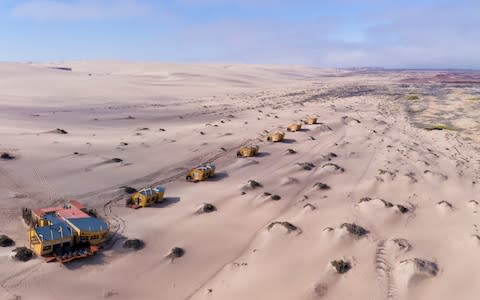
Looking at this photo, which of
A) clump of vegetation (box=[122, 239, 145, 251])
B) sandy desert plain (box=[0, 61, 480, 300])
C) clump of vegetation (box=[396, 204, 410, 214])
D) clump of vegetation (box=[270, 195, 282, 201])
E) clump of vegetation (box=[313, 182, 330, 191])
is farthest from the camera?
clump of vegetation (box=[313, 182, 330, 191])

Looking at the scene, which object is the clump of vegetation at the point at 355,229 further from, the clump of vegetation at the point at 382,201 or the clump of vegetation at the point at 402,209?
the clump of vegetation at the point at 402,209

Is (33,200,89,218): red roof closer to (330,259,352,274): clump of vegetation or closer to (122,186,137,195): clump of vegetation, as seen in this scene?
(122,186,137,195): clump of vegetation

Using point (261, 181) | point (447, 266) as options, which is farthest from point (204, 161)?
point (447, 266)

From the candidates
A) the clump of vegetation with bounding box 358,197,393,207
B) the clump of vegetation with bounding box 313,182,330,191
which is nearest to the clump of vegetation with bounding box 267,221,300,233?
the clump of vegetation with bounding box 358,197,393,207

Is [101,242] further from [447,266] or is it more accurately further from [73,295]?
[447,266]

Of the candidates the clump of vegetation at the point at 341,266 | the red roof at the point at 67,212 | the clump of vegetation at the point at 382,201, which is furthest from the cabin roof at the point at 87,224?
the clump of vegetation at the point at 382,201

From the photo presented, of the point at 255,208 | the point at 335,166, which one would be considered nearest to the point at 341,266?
the point at 255,208

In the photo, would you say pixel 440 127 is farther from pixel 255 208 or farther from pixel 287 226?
pixel 287 226
